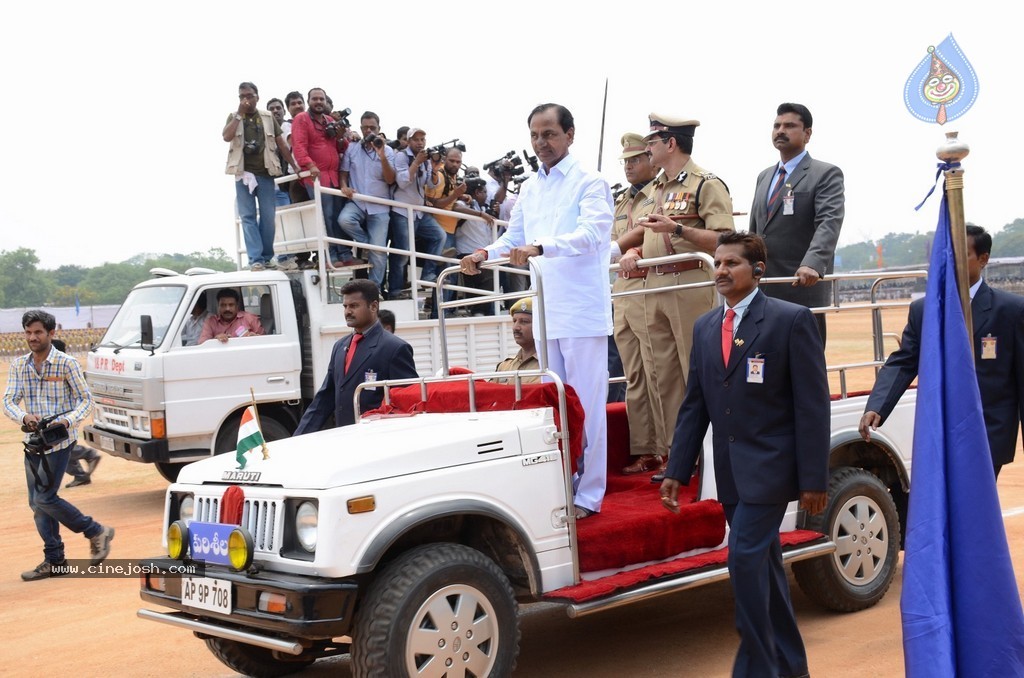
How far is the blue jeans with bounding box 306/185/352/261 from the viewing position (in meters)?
12.4

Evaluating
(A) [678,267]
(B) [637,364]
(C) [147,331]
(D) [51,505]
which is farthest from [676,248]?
(C) [147,331]

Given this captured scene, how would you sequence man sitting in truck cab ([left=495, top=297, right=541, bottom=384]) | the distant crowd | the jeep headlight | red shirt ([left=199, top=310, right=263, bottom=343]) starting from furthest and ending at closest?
1. the distant crowd
2. red shirt ([left=199, top=310, right=263, bottom=343])
3. man sitting in truck cab ([left=495, top=297, right=541, bottom=384])
4. the jeep headlight

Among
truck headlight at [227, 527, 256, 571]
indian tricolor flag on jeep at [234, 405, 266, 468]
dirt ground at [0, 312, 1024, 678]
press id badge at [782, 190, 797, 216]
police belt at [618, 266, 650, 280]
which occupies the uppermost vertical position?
press id badge at [782, 190, 797, 216]

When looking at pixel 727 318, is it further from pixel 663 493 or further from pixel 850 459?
pixel 850 459

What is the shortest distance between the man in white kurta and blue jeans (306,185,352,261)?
6974 mm

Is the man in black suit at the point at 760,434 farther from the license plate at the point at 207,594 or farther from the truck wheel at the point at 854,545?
the license plate at the point at 207,594

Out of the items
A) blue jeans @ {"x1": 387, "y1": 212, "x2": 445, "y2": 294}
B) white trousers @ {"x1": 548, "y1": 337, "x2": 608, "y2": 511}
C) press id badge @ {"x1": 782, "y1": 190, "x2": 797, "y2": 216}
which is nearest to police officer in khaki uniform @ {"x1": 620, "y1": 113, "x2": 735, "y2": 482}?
press id badge @ {"x1": 782, "y1": 190, "x2": 797, "y2": 216}

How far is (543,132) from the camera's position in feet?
18.8

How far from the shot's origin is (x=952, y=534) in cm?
412

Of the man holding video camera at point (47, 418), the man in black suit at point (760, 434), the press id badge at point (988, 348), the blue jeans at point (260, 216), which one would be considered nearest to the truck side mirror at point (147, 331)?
the blue jeans at point (260, 216)

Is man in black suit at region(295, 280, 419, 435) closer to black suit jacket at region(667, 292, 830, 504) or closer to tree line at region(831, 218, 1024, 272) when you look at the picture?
black suit jacket at region(667, 292, 830, 504)

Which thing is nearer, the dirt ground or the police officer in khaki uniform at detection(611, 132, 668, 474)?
the dirt ground

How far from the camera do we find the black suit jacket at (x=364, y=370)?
6.72m

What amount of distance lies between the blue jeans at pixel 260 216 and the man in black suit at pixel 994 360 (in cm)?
876
